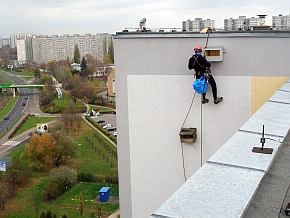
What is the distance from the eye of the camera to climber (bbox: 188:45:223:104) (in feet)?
13.6

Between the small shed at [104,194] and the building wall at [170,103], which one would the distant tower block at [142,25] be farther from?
the small shed at [104,194]

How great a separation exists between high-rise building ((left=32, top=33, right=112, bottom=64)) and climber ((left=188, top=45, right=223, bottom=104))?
251ft

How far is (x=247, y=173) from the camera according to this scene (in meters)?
1.82

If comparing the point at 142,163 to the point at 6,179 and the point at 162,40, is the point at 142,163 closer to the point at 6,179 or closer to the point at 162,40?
the point at 162,40

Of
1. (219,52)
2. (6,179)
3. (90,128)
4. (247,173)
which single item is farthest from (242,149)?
(90,128)

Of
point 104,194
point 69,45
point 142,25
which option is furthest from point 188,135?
point 69,45

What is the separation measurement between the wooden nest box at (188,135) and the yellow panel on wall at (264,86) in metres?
0.78

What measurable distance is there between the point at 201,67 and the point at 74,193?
14103 millimetres

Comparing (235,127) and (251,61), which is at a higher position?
(251,61)

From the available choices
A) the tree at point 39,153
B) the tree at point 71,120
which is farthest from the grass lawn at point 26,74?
the tree at point 39,153

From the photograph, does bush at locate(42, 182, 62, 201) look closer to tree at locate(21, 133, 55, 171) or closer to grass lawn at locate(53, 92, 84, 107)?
tree at locate(21, 133, 55, 171)

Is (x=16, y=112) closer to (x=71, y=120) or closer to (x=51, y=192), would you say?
(x=71, y=120)

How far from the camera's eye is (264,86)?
168 inches

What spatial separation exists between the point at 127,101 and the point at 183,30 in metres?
1.08
